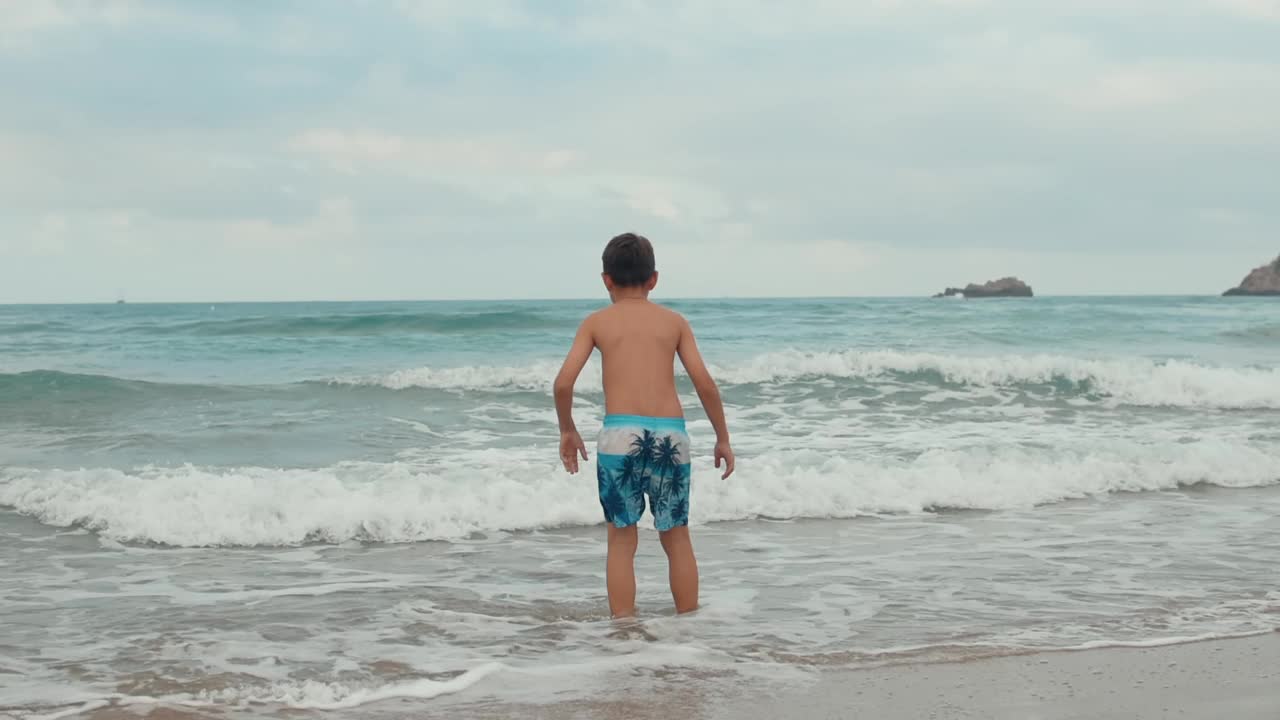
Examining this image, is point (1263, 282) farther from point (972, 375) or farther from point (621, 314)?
point (621, 314)

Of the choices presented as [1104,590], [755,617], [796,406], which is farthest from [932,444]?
[755,617]

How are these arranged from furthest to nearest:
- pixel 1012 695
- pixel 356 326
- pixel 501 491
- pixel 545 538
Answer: pixel 356 326 < pixel 501 491 < pixel 545 538 < pixel 1012 695

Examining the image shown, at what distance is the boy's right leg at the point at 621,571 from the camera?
473cm

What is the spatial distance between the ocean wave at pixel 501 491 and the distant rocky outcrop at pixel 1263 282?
84195mm

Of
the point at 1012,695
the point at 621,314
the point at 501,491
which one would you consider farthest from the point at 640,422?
the point at 501,491

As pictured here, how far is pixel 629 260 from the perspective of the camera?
15.1ft

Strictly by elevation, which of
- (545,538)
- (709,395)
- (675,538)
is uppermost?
(709,395)

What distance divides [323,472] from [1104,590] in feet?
19.2

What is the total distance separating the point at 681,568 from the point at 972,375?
41.2 feet

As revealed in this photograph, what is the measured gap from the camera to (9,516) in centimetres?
762

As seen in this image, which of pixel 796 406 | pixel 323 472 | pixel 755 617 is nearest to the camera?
pixel 755 617

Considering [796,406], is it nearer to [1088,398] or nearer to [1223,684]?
[1088,398]

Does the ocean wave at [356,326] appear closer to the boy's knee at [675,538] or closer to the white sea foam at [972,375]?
the white sea foam at [972,375]

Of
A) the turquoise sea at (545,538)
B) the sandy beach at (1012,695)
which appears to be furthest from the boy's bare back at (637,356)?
the sandy beach at (1012,695)
